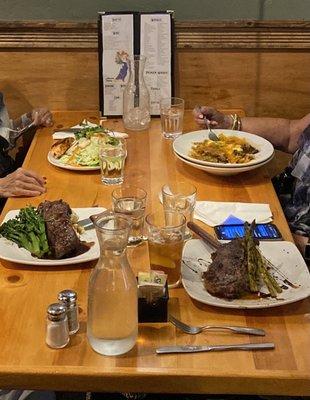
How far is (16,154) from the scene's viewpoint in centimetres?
283

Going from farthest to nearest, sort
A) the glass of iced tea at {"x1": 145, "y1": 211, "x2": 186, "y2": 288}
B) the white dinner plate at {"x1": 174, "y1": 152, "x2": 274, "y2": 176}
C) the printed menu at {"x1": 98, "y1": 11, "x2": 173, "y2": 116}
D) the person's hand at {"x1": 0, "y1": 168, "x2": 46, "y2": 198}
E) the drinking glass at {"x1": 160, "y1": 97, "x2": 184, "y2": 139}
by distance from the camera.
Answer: the printed menu at {"x1": 98, "y1": 11, "x2": 173, "y2": 116}, the drinking glass at {"x1": 160, "y1": 97, "x2": 184, "y2": 139}, the white dinner plate at {"x1": 174, "y1": 152, "x2": 274, "y2": 176}, the person's hand at {"x1": 0, "y1": 168, "x2": 46, "y2": 198}, the glass of iced tea at {"x1": 145, "y1": 211, "x2": 186, "y2": 288}

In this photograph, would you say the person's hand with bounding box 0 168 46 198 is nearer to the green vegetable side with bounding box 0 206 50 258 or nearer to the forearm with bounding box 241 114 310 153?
the green vegetable side with bounding box 0 206 50 258

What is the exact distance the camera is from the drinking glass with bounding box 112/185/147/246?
1575 mm

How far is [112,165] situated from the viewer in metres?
1.94

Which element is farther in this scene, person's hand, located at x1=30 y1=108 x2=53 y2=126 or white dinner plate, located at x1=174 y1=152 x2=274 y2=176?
person's hand, located at x1=30 y1=108 x2=53 y2=126

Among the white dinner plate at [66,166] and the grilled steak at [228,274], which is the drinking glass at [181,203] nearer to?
the grilled steak at [228,274]

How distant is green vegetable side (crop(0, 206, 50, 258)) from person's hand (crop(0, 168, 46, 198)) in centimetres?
26

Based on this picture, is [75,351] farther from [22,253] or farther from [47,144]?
[47,144]

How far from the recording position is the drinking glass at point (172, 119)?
2.29 m

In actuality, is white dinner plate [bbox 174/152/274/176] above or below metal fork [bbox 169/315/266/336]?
above

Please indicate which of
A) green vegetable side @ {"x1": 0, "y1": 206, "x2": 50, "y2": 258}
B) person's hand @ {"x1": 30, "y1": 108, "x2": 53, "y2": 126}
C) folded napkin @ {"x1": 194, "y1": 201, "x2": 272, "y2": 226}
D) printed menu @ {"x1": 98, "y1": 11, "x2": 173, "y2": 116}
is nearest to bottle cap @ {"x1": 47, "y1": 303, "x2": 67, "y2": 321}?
green vegetable side @ {"x1": 0, "y1": 206, "x2": 50, "y2": 258}

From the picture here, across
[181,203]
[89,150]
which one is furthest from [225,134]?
[181,203]

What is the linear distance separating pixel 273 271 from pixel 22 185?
2.64 ft

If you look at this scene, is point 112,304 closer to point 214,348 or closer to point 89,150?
point 214,348
